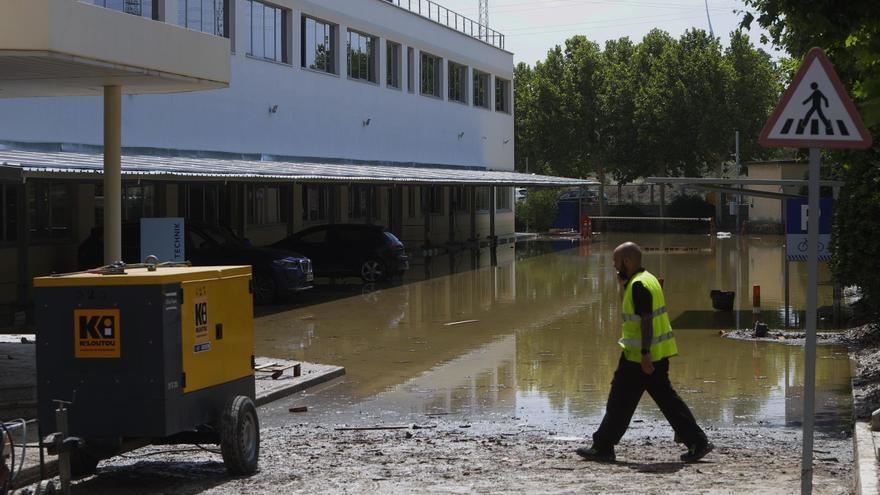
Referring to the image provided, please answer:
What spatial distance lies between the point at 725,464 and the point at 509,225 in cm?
4884

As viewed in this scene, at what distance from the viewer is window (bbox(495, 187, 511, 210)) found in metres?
56.7

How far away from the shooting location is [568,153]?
68.9 meters

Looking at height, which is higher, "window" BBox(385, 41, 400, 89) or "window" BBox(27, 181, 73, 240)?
"window" BBox(385, 41, 400, 89)

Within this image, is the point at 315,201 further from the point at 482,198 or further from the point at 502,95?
the point at 502,95

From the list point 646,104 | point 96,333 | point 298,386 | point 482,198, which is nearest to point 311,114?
point 482,198

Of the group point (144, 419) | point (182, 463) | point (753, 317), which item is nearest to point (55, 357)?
point (144, 419)

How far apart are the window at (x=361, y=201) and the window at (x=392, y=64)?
3732 mm

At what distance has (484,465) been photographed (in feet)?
30.6

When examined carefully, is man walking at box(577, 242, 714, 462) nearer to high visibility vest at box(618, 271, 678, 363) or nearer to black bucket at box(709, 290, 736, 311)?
high visibility vest at box(618, 271, 678, 363)

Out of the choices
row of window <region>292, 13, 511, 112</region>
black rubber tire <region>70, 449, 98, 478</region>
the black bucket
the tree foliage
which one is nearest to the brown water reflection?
the black bucket

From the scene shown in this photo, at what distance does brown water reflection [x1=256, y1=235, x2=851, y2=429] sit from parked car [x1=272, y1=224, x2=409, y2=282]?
0.82 metres

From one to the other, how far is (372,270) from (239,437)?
20143 millimetres

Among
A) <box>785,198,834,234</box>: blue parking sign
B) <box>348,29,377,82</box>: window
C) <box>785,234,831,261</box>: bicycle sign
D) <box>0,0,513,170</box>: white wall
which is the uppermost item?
<box>348,29,377,82</box>: window

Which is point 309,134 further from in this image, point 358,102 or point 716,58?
point 716,58
